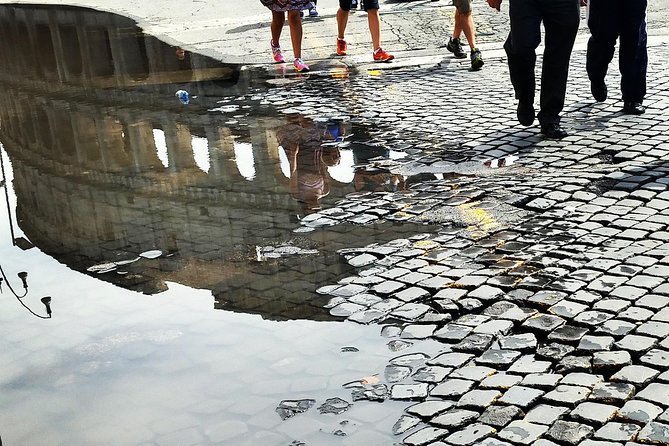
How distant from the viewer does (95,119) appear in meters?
11.0

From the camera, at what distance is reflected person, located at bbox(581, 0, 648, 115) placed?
8.82 meters

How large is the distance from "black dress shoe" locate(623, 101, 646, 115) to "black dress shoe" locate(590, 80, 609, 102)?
1.56 ft

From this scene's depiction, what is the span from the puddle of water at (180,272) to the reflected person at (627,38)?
2239 millimetres

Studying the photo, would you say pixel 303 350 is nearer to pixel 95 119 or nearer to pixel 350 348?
pixel 350 348

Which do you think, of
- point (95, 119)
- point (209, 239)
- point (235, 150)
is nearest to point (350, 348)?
point (209, 239)

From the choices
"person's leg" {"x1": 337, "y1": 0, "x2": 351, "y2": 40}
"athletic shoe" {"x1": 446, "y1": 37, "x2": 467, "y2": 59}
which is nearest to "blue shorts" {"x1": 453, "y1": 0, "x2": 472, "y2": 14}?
"athletic shoe" {"x1": 446, "y1": 37, "x2": 467, "y2": 59}

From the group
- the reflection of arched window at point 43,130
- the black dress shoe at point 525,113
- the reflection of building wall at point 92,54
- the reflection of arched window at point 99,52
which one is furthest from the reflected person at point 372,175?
the reflection of arched window at point 99,52

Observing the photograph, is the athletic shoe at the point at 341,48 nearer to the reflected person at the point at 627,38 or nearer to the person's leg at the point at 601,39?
the person's leg at the point at 601,39

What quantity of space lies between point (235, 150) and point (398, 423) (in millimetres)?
5179

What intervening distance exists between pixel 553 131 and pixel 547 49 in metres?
0.69

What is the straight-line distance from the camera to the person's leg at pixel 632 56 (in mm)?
8852

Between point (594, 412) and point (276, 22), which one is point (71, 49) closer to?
point (276, 22)

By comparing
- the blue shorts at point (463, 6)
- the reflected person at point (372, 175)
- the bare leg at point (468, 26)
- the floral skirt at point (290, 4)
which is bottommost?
the reflected person at point (372, 175)

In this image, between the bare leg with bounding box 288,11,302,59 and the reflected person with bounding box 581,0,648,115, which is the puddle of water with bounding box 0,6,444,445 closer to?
the bare leg with bounding box 288,11,302,59
